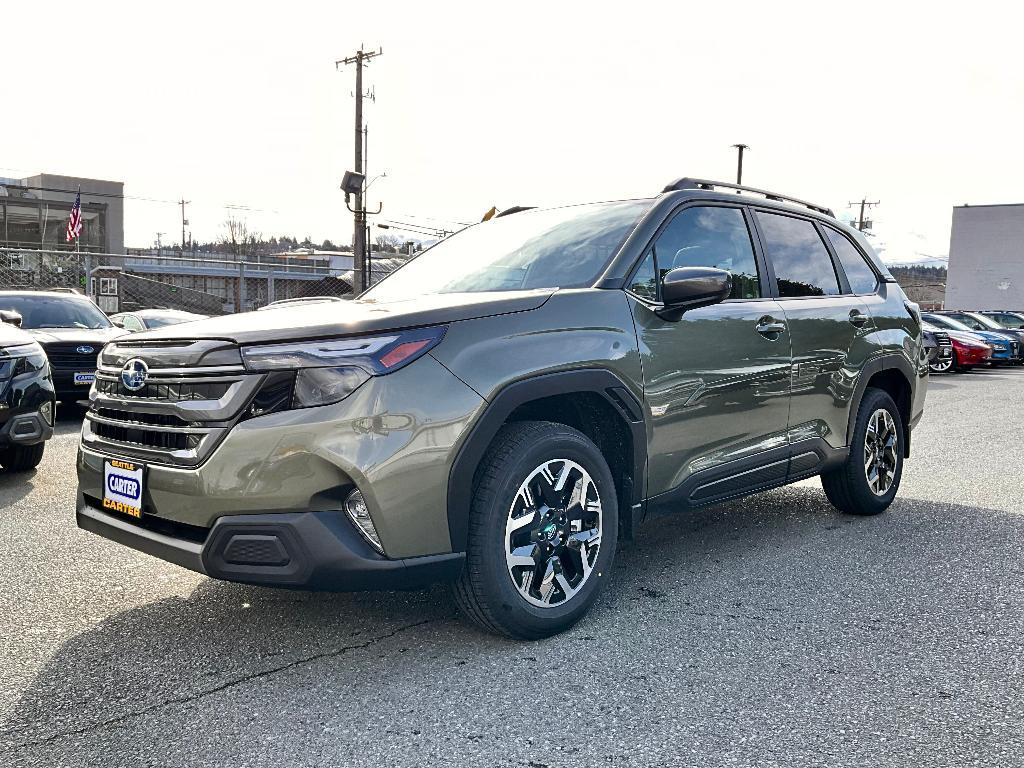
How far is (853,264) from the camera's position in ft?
18.4

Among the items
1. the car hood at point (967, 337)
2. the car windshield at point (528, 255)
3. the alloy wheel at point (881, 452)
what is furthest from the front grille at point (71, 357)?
the car hood at point (967, 337)

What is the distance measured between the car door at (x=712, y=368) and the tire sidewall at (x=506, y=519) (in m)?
0.32

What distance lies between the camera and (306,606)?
12.6 ft

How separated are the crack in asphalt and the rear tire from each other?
4.49 meters

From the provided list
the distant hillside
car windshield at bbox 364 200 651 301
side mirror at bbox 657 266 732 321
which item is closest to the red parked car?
car windshield at bbox 364 200 651 301

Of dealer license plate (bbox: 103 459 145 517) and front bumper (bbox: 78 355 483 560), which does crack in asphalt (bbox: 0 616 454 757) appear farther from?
dealer license plate (bbox: 103 459 145 517)

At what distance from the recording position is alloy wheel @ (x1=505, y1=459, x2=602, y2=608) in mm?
3363

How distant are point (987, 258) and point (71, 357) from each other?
171 feet

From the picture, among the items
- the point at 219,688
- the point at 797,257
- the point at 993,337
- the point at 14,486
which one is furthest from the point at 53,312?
the point at 993,337

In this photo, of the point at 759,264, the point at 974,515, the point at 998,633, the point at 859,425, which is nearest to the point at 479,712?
the point at 998,633

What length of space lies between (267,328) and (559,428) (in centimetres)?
114

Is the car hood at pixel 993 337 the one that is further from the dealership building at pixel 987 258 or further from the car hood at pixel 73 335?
the dealership building at pixel 987 258

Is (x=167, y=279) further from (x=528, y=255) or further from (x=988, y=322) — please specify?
(x=528, y=255)

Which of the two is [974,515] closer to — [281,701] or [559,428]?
[559,428]
